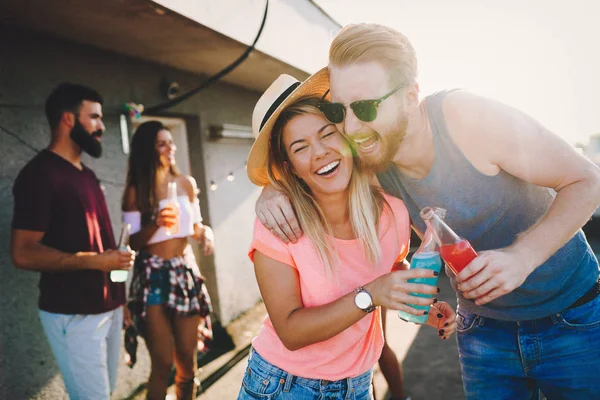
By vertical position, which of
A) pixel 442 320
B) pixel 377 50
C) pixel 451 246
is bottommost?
pixel 442 320

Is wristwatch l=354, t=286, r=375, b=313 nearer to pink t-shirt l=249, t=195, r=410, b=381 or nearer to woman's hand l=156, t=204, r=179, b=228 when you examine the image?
pink t-shirt l=249, t=195, r=410, b=381

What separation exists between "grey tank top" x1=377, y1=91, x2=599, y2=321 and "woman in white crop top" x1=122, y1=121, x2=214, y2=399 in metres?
2.16

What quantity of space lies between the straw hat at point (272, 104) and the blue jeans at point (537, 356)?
128 centimetres

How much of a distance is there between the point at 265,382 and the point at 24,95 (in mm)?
2985

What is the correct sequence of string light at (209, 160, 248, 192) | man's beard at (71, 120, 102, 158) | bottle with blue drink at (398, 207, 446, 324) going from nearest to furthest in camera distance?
1. bottle with blue drink at (398, 207, 446, 324)
2. man's beard at (71, 120, 102, 158)
3. string light at (209, 160, 248, 192)

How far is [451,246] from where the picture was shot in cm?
158

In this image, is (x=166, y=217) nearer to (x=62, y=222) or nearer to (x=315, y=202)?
(x=62, y=222)

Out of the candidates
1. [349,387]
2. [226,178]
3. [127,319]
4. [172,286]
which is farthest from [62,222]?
[226,178]

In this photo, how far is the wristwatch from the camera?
4.99 ft

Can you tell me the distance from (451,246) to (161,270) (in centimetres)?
244

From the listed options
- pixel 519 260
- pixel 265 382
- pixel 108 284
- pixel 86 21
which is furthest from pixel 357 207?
pixel 86 21

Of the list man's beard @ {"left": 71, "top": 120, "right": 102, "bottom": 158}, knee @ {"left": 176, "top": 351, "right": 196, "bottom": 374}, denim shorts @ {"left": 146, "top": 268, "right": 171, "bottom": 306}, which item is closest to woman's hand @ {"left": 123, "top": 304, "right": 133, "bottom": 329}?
denim shorts @ {"left": 146, "top": 268, "right": 171, "bottom": 306}

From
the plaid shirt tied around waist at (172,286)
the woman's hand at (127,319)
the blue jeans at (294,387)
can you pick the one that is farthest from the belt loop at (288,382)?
the woman's hand at (127,319)

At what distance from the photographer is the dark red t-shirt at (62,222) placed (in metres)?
2.62
